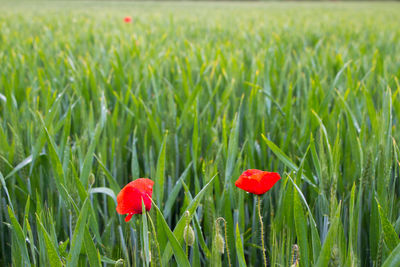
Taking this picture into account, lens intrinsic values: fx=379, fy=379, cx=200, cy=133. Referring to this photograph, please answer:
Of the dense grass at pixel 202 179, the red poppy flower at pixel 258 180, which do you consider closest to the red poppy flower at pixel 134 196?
the dense grass at pixel 202 179

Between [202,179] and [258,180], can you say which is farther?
[202,179]

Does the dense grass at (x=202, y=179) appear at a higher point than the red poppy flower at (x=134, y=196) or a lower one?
lower

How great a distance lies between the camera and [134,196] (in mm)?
506

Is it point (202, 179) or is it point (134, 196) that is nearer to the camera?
point (134, 196)

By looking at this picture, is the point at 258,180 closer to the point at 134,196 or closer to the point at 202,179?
the point at 134,196

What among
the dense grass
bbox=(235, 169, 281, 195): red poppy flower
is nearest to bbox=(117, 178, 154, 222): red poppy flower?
the dense grass

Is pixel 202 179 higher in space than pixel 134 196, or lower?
lower

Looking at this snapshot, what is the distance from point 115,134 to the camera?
3.36 feet

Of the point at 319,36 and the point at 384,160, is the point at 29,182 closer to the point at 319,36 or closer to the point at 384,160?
the point at 384,160

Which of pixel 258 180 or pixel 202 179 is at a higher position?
pixel 258 180

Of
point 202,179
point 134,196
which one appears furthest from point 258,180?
point 202,179

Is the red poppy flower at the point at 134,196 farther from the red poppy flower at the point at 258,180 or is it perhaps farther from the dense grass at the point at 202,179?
the red poppy flower at the point at 258,180

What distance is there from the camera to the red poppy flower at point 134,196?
50 cm

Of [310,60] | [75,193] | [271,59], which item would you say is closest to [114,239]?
→ [75,193]
